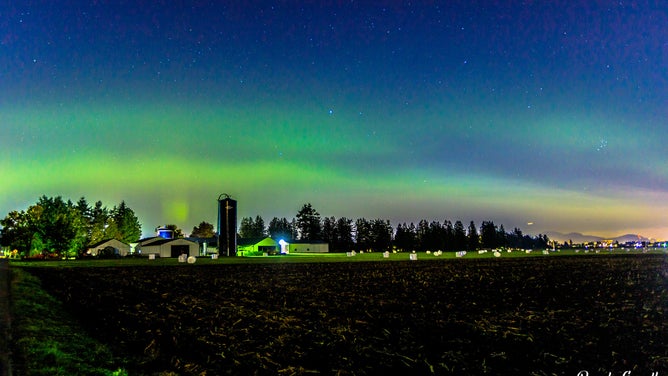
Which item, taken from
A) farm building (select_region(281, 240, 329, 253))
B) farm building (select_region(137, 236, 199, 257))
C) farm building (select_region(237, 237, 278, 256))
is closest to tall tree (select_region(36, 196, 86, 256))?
farm building (select_region(137, 236, 199, 257))

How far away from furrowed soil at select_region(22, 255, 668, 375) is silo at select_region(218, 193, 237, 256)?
241ft

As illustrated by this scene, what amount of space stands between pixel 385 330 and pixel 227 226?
89686 mm

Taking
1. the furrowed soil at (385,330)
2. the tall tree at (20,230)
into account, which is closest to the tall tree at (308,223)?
the tall tree at (20,230)

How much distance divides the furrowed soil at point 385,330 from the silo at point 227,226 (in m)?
73.4

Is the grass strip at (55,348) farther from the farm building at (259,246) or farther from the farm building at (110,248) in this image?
the farm building at (259,246)

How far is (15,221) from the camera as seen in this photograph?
10300 centimetres

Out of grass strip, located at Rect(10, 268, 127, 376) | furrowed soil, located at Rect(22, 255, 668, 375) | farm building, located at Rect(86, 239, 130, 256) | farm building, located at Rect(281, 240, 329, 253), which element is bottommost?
furrowed soil, located at Rect(22, 255, 668, 375)

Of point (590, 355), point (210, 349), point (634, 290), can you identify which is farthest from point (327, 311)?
point (634, 290)

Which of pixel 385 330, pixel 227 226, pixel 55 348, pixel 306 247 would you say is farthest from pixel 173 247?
pixel 385 330

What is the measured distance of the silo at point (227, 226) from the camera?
98625 millimetres

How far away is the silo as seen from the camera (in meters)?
98.6

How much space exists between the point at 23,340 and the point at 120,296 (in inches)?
511

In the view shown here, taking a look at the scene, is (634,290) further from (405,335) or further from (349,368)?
(349,368)

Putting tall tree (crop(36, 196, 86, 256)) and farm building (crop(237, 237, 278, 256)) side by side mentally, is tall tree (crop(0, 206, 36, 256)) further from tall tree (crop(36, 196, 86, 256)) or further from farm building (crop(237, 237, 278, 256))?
farm building (crop(237, 237, 278, 256))
